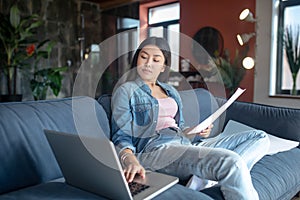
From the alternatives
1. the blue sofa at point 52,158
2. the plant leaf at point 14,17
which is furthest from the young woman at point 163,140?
the plant leaf at point 14,17

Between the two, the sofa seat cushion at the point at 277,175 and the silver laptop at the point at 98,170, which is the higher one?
the silver laptop at the point at 98,170

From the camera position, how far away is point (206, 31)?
4.12m

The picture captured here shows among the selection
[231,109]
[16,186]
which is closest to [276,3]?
[231,109]

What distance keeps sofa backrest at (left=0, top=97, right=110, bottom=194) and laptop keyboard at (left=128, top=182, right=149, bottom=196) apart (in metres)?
0.42

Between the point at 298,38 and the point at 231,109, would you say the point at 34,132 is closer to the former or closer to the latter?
the point at 231,109

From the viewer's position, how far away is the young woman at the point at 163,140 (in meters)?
1.07

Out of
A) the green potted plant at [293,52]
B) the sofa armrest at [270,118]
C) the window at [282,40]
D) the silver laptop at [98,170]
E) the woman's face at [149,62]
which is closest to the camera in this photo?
the silver laptop at [98,170]

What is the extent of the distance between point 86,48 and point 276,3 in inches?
119

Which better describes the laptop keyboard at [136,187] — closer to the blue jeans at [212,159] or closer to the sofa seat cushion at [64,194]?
the sofa seat cushion at [64,194]

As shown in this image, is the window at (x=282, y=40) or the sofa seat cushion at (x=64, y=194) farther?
the window at (x=282, y=40)

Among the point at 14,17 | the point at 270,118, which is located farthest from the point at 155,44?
the point at 14,17

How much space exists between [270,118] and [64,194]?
1.48m

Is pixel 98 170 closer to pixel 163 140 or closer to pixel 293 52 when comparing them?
pixel 163 140

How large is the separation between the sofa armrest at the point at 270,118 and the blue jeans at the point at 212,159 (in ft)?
1.94
